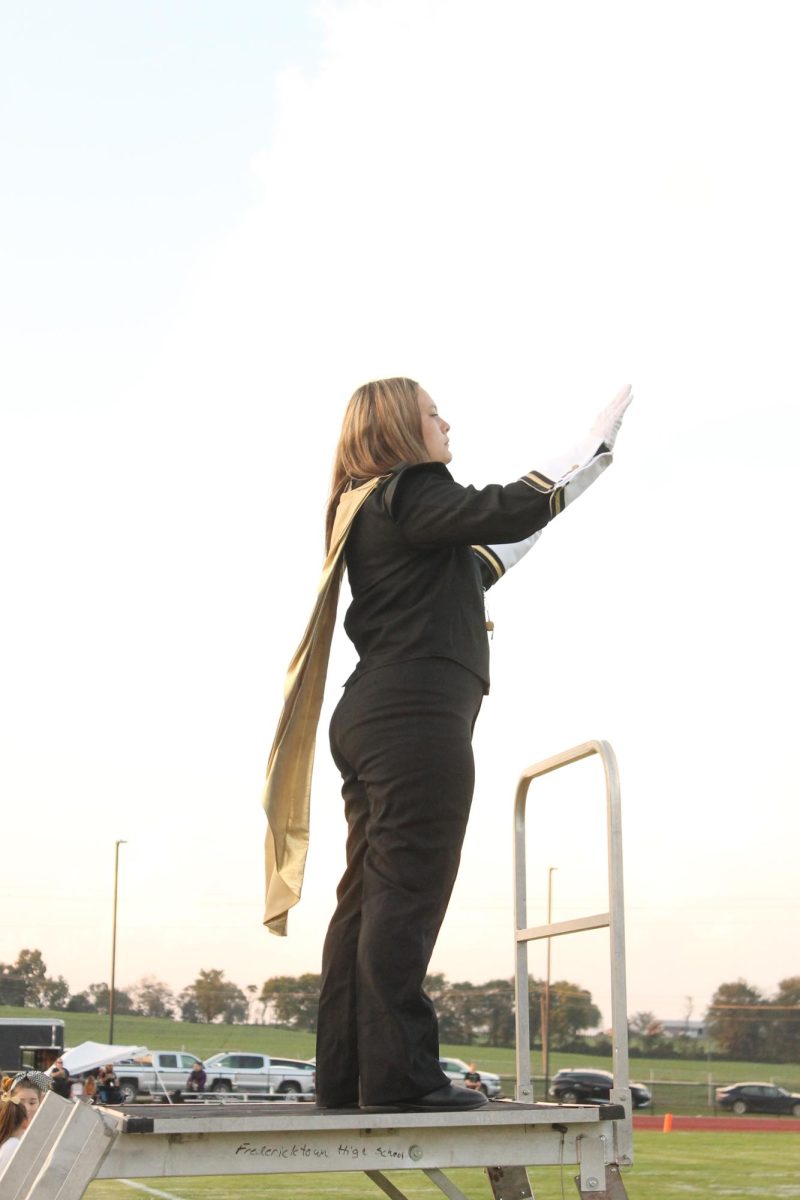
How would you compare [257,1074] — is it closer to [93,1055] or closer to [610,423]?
[93,1055]

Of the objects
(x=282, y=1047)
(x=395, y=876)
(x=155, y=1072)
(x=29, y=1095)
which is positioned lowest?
(x=282, y=1047)

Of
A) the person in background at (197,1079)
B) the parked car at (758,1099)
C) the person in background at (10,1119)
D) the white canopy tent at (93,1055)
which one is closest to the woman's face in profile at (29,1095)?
the person in background at (10,1119)

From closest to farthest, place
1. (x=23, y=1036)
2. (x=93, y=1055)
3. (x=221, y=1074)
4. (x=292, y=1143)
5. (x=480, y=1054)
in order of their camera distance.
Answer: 1. (x=292, y=1143)
2. (x=93, y=1055)
3. (x=23, y=1036)
4. (x=221, y=1074)
5. (x=480, y=1054)

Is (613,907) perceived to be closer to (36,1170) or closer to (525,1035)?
(525,1035)

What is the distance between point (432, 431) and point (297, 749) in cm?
94

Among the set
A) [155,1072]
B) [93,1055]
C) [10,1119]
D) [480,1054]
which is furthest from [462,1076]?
[10,1119]

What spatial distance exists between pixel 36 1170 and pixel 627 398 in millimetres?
2236

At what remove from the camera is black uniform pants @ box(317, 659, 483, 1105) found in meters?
3.30

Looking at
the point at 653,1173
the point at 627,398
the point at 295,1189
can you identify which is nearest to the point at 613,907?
the point at 627,398

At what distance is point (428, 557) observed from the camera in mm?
3670

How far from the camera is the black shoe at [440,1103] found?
10.5 feet

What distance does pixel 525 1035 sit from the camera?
13.6ft

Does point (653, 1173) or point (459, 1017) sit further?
point (459, 1017)

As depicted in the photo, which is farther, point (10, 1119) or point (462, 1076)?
point (462, 1076)
